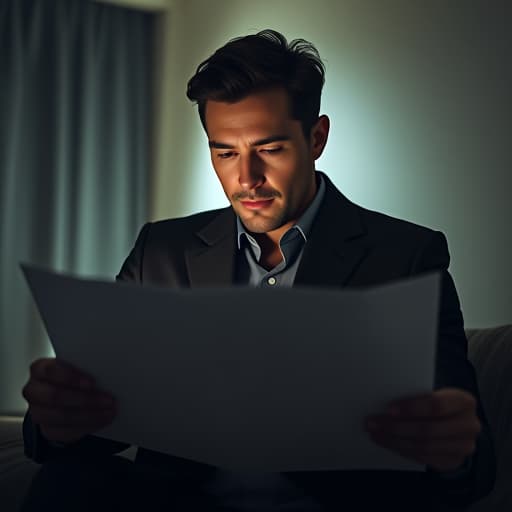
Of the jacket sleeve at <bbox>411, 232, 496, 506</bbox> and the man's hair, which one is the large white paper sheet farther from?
the man's hair

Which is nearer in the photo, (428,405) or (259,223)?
(428,405)

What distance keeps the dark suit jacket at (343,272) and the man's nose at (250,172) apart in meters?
0.13

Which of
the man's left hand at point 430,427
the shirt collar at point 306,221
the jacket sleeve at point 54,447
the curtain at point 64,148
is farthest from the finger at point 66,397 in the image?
the curtain at point 64,148

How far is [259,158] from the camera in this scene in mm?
1587

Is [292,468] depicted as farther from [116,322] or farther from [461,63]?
[461,63]

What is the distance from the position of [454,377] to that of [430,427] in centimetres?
33

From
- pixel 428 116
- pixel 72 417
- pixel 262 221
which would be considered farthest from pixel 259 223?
pixel 428 116

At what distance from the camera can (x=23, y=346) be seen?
10.9 feet

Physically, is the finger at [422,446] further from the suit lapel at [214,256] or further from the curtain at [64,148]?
the curtain at [64,148]

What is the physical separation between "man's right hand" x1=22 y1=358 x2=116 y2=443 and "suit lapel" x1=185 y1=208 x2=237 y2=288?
1.88ft

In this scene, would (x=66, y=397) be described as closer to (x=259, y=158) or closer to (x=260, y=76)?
(x=259, y=158)

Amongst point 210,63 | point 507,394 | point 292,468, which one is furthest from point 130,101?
point 292,468

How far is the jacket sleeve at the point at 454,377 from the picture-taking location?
107 cm

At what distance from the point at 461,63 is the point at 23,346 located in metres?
2.07
